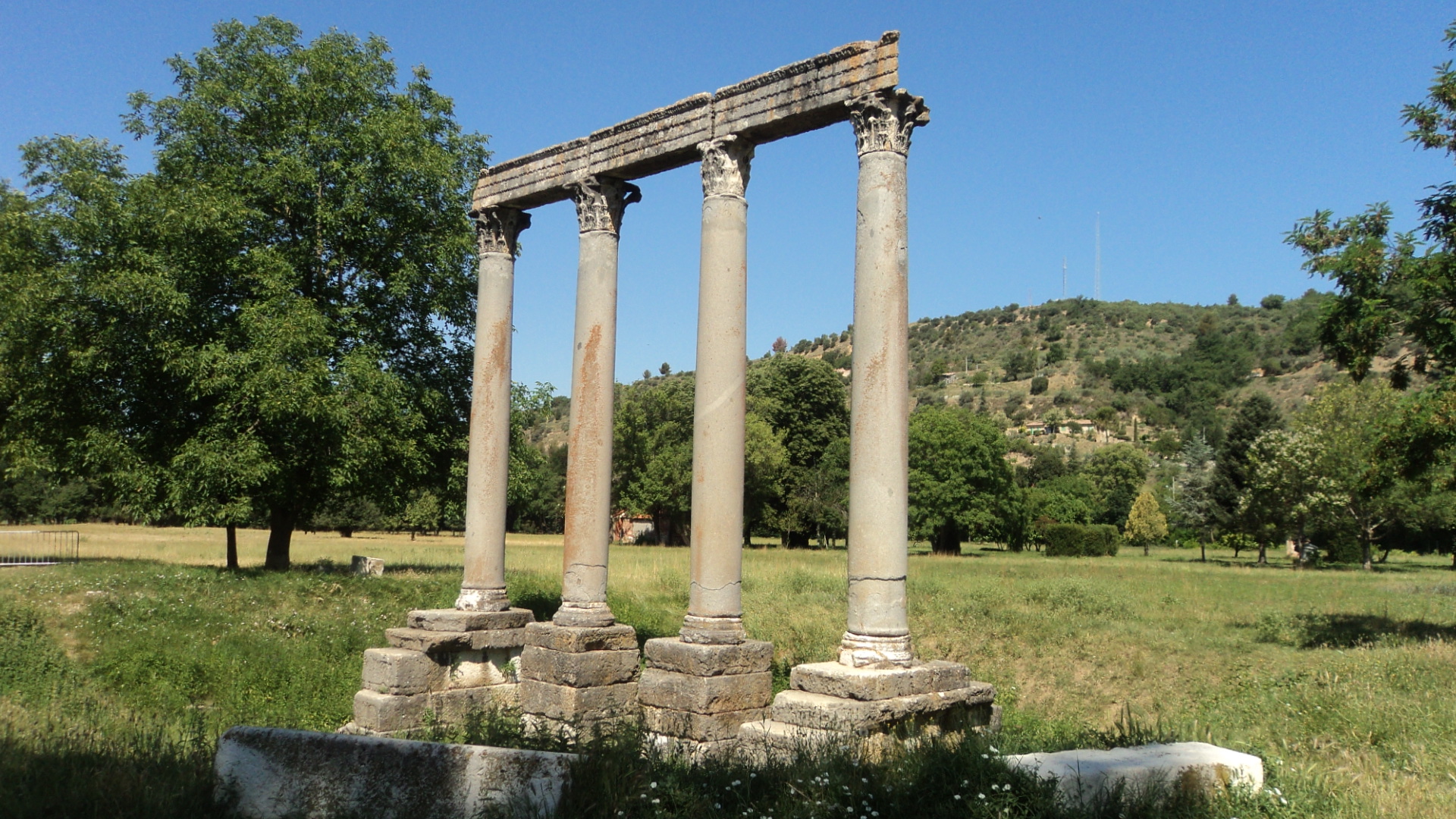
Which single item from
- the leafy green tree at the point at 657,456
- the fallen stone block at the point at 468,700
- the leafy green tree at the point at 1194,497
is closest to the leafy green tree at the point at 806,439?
the leafy green tree at the point at 657,456

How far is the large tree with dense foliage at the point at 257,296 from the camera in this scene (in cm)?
2017

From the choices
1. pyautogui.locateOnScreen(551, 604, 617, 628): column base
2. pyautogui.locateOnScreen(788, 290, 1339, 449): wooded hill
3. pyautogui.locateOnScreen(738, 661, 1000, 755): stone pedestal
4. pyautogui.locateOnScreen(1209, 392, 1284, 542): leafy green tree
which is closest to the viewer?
pyautogui.locateOnScreen(738, 661, 1000, 755): stone pedestal

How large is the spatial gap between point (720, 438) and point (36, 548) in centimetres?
3160

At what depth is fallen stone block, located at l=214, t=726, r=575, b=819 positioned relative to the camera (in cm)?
621

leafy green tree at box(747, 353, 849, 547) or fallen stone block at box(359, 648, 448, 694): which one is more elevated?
leafy green tree at box(747, 353, 849, 547)

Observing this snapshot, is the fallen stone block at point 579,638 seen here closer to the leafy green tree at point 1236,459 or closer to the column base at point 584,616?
the column base at point 584,616

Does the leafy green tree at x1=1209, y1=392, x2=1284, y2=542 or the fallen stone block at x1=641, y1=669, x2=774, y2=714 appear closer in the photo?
the fallen stone block at x1=641, y1=669, x2=774, y2=714

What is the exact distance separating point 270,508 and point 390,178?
26.7 ft

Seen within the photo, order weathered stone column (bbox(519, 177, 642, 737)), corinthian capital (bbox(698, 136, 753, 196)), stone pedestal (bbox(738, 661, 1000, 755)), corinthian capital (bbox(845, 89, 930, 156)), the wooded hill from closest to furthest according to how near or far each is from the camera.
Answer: stone pedestal (bbox(738, 661, 1000, 755))
corinthian capital (bbox(845, 89, 930, 156))
corinthian capital (bbox(698, 136, 753, 196))
weathered stone column (bbox(519, 177, 642, 737))
the wooded hill

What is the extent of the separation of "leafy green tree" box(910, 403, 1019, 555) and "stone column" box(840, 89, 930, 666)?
142ft

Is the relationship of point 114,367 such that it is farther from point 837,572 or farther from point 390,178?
point 837,572

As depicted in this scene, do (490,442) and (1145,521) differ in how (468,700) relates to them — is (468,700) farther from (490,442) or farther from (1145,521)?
(1145,521)

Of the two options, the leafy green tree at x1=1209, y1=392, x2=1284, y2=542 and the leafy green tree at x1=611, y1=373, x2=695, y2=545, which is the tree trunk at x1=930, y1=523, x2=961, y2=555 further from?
the leafy green tree at x1=611, y1=373, x2=695, y2=545

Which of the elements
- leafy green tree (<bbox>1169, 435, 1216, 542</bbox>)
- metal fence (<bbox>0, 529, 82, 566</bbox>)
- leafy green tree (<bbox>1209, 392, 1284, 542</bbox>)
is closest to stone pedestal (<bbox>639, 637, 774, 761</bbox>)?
metal fence (<bbox>0, 529, 82, 566</bbox>)
